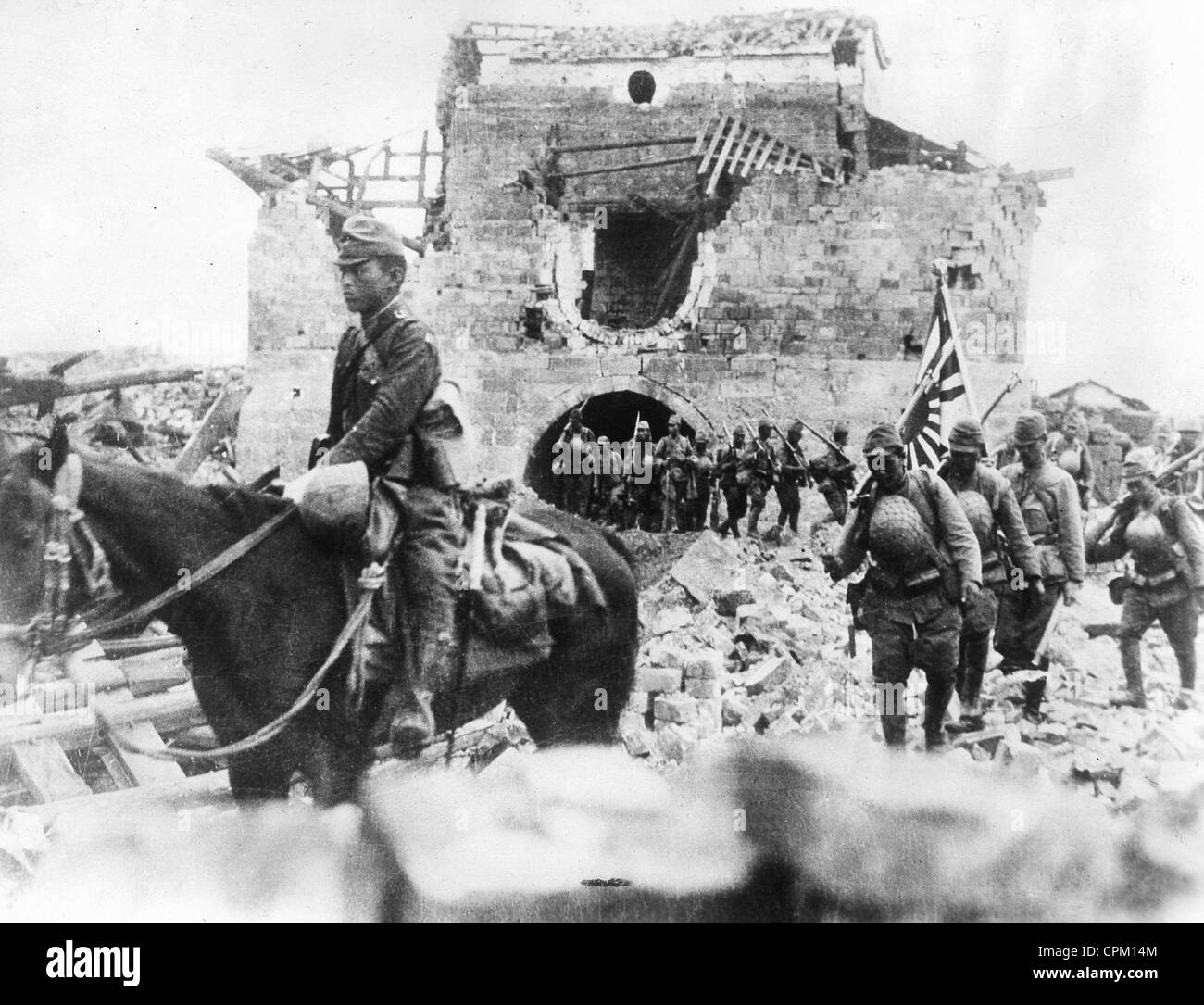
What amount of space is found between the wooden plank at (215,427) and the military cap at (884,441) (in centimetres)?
323

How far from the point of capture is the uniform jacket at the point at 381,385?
4.92 metres

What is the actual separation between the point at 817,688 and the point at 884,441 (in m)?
1.31

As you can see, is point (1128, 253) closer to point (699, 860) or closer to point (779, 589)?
point (779, 589)

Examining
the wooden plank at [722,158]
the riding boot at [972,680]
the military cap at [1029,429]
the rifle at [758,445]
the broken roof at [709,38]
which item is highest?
the broken roof at [709,38]

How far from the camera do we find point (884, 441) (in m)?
5.24

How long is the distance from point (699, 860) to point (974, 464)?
7.97ft

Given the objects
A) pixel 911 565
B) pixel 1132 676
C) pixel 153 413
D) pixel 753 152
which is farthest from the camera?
pixel 753 152

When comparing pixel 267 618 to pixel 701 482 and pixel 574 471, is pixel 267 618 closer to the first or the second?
pixel 574 471

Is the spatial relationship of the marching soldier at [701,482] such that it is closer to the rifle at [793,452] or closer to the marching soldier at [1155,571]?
the rifle at [793,452]

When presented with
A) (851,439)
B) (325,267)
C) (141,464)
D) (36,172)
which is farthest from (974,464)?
(36,172)

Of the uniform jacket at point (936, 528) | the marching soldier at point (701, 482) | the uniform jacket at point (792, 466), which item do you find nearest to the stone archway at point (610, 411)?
the marching soldier at point (701, 482)

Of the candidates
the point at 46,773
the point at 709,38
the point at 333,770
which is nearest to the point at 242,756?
the point at 333,770
